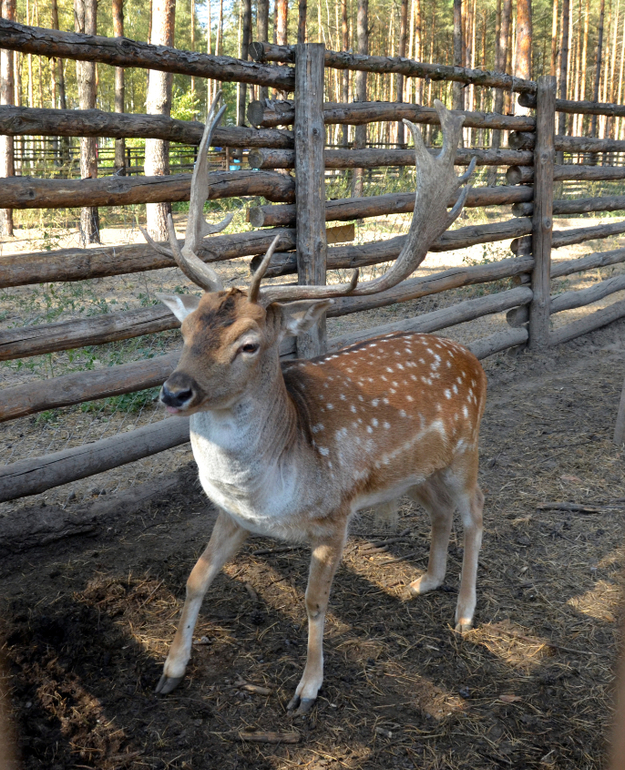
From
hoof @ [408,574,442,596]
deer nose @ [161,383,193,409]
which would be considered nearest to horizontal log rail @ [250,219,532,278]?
hoof @ [408,574,442,596]

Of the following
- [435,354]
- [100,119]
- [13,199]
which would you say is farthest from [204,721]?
Answer: [100,119]

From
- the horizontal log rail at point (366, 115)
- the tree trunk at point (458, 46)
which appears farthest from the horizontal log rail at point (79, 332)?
the tree trunk at point (458, 46)

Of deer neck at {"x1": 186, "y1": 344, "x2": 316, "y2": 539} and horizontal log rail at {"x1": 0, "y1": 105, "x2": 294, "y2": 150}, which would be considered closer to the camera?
deer neck at {"x1": 186, "y1": 344, "x2": 316, "y2": 539}

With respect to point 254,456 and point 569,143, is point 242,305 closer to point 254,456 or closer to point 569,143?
point 254,456

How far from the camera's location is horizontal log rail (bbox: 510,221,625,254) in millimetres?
7652

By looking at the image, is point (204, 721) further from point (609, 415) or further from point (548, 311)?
point (548, 311)

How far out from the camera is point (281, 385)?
9.71ft

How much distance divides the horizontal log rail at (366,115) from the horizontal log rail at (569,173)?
42 centimetres

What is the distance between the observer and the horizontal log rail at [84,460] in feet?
13.0

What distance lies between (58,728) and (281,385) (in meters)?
1.54

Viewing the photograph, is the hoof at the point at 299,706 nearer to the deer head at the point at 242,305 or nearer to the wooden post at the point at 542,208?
the deer head at the point at 242,305

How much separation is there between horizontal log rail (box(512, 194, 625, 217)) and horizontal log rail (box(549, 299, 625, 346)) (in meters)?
1.21

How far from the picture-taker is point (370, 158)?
5.92 meters

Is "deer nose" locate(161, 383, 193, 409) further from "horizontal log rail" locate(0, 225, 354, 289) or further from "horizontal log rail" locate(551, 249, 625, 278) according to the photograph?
"horizontal log rail" locate(551, 249, 625, 278)
